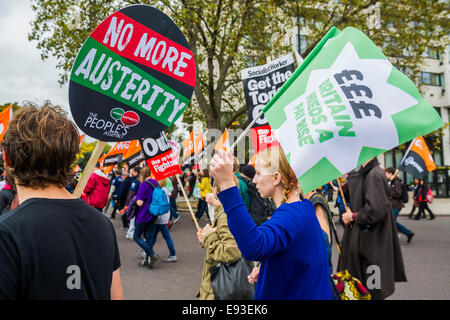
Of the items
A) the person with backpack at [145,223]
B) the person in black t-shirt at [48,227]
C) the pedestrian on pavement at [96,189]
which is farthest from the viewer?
the pedestrian on pavement at [96,189]

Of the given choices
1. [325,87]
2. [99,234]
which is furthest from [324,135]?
[99,234]

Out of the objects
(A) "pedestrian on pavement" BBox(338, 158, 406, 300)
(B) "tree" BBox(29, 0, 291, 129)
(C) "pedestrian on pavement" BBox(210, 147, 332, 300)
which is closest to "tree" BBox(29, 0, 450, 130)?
(B) "tree" BBox(29, 0, 291, 129)

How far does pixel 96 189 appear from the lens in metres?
7.10

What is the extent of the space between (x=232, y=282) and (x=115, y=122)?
1.76m

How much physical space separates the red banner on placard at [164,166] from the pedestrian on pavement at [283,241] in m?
2.70

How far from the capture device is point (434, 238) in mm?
8492

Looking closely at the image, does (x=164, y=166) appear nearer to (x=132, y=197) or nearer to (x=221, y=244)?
(x=221, y=244)

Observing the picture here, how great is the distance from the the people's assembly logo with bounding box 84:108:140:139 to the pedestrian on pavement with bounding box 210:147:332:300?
0.51 metres

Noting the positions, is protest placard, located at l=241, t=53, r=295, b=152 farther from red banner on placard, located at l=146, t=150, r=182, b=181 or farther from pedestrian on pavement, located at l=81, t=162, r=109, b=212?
pedestrian on pavement, located at l=81, t=162, r=109, b=212

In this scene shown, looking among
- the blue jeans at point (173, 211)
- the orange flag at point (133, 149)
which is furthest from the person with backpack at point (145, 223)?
the blue jeans at point (173, 211)

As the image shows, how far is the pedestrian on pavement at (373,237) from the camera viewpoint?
10.6 ft

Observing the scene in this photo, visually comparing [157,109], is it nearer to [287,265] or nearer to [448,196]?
[287,265]

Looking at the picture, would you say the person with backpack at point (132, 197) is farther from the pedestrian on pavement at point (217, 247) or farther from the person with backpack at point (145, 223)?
the pedestrian on pavement at point (217, 247)

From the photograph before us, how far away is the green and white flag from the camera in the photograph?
1.61 m
